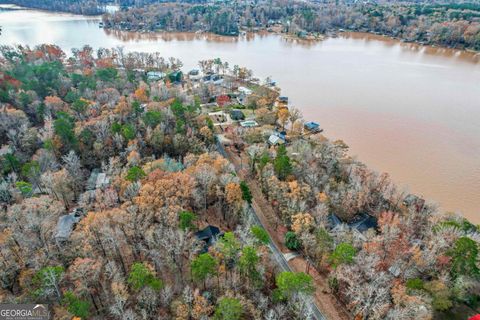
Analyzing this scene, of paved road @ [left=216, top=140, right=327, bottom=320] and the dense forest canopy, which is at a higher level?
the dense forest canopy

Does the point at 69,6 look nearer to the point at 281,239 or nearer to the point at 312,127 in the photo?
the point at 312,127

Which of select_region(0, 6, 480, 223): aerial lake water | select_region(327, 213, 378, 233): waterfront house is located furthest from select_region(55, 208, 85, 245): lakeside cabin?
select_region(0, 6, 480, 223): aerial lake water

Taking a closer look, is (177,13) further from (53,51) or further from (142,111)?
(142,111)

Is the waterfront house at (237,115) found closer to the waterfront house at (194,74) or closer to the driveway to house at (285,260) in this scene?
the driveway to house at (285,260)

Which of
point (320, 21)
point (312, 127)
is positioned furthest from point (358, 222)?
point (320, 21)

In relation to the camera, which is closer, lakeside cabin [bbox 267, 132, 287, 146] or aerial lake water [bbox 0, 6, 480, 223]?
aerial lake water [bbox 0, 6, 480, 223]

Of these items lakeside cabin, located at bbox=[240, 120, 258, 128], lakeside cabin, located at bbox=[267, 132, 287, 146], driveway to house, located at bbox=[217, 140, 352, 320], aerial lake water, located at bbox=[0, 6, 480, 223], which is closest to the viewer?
driveway to house, located at bbox=[217, 140, 352, 320]

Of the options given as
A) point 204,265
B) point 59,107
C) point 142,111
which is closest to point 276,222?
point 204,265

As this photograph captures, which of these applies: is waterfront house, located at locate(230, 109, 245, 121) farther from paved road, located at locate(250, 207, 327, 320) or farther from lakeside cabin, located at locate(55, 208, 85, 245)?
lakeside cabin, located at locate(55, 208, 85, 245)
